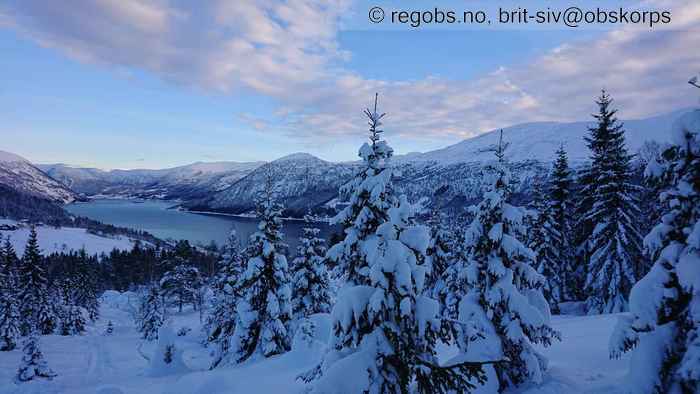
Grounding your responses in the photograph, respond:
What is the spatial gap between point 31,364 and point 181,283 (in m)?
51.0

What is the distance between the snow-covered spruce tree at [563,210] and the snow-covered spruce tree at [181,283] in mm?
69626

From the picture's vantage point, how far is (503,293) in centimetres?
1136

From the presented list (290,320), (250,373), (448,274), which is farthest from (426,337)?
(448,274)

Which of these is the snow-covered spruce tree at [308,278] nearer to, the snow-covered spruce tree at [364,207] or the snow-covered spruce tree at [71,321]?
the snow-covered spruce tree at [364,207]

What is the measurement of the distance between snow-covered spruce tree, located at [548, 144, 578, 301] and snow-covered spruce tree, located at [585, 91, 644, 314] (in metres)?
4.45

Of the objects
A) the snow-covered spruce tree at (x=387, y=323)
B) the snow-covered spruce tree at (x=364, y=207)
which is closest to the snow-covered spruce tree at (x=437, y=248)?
the snow-covered spruce tree at (x=364, y=207)

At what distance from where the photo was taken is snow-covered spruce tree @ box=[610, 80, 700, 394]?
6371 millimetres

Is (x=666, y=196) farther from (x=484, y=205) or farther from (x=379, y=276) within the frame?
(x=379, y=276)

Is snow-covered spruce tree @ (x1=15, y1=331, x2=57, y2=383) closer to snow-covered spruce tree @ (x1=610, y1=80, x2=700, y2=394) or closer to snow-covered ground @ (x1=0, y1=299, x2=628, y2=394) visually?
snow-covered ground @ (x1=0, y1=299, x2=628, y2=394)

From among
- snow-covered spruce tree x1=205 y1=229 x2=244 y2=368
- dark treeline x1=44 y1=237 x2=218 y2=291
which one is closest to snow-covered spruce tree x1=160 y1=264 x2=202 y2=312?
dark treeline x1=44 y1=237 x2=218 y2=291

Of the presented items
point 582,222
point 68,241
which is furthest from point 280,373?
point 68,241

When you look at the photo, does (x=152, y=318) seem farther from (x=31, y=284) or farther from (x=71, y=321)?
(x=71, y=321)

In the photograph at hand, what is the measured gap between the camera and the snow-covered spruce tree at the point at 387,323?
7.43 meters

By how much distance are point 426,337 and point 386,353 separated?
989mm
